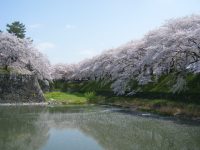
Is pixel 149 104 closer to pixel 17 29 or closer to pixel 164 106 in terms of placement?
pixel 164 106

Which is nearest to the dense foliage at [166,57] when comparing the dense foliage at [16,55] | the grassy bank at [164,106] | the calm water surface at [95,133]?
the grassy bank at [164,106]

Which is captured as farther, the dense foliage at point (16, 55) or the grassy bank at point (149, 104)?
the dense foliage at point (16, 55)

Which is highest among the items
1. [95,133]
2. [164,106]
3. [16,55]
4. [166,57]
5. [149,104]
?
[16,55]

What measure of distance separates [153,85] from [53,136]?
79.0ft

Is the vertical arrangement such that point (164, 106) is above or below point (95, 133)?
above

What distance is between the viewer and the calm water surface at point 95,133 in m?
19.7

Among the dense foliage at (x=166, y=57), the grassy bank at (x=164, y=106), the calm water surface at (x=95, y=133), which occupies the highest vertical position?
the dense foliage at (x=166, y=57)

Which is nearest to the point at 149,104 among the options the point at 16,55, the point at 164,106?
the point at 164,106

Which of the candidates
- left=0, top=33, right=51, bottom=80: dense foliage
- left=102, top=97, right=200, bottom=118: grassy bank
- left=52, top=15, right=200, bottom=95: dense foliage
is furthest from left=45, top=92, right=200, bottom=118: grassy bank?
left=0, top=33, right=51, bottom=80: dense foliage

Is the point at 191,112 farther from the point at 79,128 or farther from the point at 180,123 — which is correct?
the point at 79,128

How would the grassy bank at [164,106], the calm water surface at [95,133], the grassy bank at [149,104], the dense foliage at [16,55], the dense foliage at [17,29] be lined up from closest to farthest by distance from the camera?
the calm water surface at [95,133] → the grassy bank at [164,106] → the grassy bank at [149,104] → the dense foliage at [16,55] → the dense foliage at [17,29]

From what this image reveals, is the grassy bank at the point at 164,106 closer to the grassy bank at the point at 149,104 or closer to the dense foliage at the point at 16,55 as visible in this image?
the grassy bank at the point at 149,104

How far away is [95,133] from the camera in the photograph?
24094mm

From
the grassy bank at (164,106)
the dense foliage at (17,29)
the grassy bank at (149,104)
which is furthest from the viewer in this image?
the dense foliage at (17,29)
